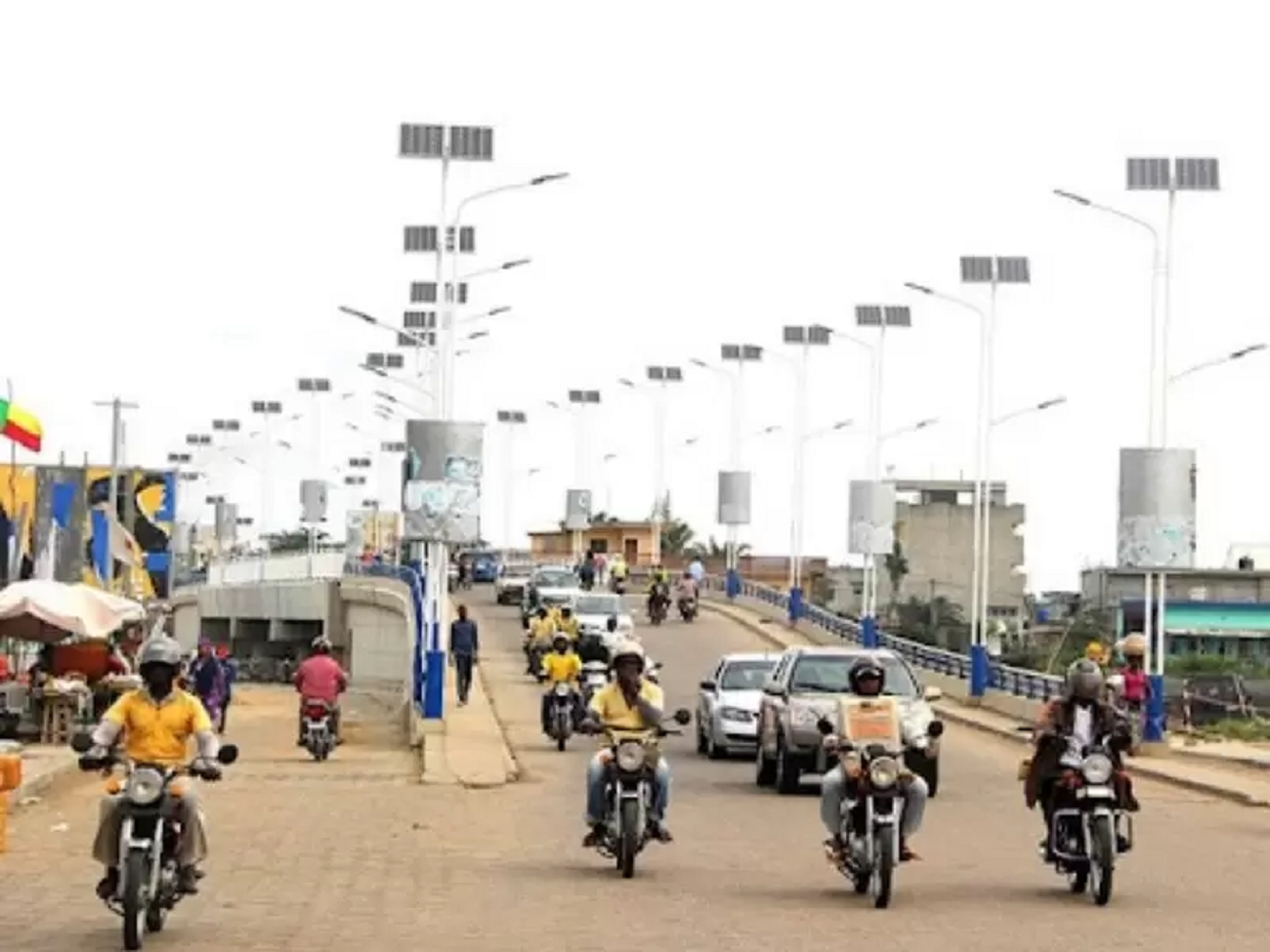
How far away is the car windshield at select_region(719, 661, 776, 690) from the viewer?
112 feet

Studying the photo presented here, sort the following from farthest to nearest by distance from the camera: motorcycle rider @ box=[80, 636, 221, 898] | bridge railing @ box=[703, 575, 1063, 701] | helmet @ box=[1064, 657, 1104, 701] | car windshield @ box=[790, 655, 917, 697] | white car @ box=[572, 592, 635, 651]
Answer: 1. white car @ box=[572, 592, 635, 651]
2. bridge railing @ box=[703, 575, 1063, 701]
3. car windshield @ box=[790, 655, 917, 697]
4. helmet @ box=[1064, 657, 1104, 701]
5. motorcycle rider @ box=[80, 636, 221, 898]

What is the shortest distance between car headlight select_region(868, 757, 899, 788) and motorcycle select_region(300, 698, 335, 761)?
19.1 meters

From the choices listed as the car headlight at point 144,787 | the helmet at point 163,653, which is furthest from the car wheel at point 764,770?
the car headlight at point 144,787

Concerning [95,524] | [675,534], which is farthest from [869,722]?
[675,534]

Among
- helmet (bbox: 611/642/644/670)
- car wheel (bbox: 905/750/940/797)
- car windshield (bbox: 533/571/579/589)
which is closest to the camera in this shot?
helmet (bbox: 611/642/644/670)

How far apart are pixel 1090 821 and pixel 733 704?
17.6 meters

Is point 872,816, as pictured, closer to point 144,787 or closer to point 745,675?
point 144,787

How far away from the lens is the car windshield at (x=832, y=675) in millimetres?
27172

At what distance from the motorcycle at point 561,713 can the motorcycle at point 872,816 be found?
19364 mm

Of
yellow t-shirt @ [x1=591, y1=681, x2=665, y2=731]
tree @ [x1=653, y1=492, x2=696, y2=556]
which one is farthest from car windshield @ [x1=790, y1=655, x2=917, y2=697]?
tree @ [x1=653, y1=492, x2=696, y2=556]

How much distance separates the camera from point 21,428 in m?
41.1

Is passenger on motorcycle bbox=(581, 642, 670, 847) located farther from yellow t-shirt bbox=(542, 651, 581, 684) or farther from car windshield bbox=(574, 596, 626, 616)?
car windshield bbox=(574, 596, 626, 616)

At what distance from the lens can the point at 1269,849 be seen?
2189 cm

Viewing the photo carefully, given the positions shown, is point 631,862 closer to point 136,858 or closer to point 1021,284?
point 136,858
